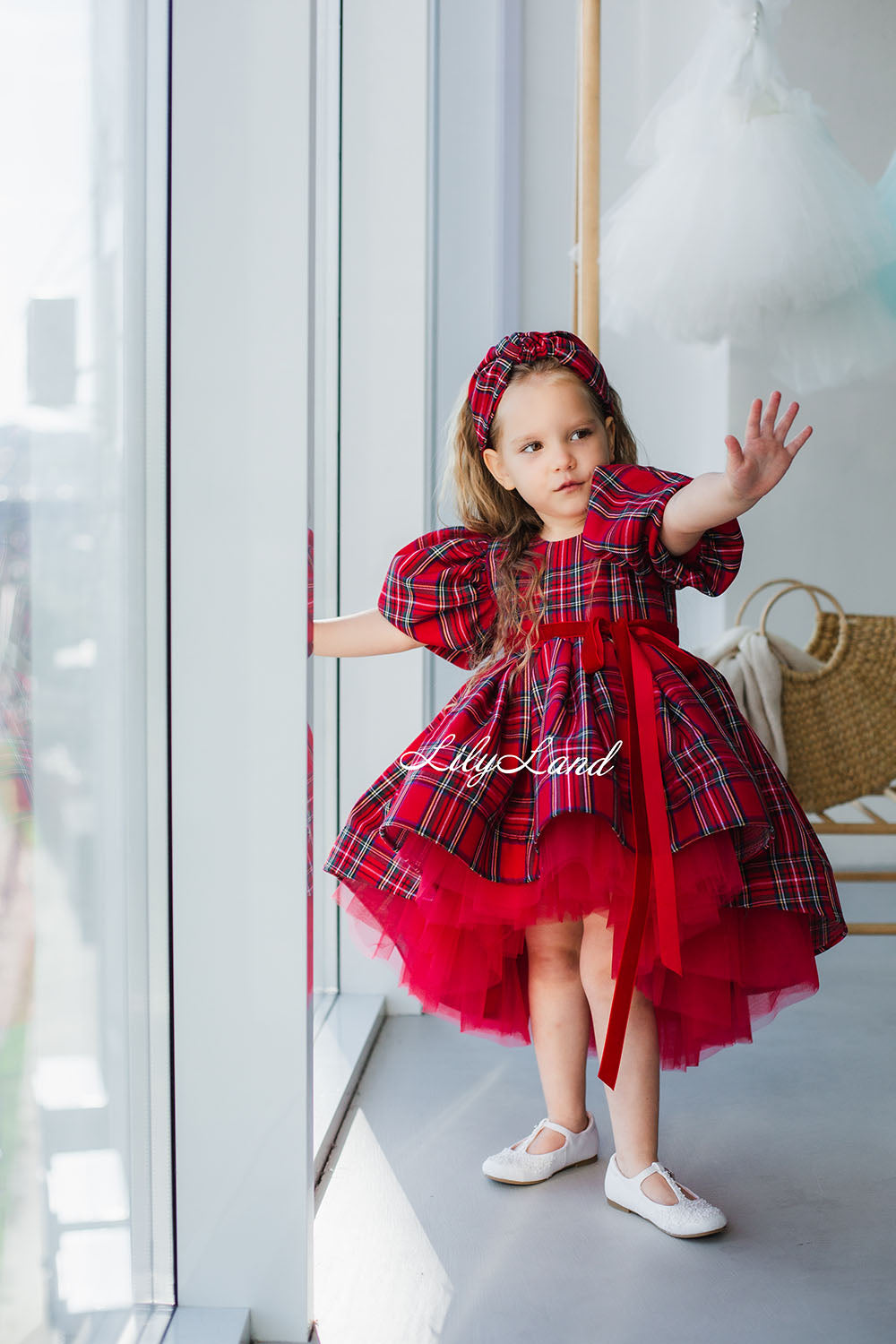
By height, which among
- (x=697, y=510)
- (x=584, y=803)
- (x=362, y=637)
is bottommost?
(x=584, y=803)

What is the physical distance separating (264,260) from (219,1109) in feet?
1.85

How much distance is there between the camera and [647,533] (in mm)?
998

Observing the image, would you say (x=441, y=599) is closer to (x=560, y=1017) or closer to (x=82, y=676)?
(x=560, y=1017)

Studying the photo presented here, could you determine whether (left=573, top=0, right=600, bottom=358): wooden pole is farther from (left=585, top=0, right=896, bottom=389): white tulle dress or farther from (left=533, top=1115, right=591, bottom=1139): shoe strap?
(left=533, top=1115, right=591, bottom=1139): shoe strap

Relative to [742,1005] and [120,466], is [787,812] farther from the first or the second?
[120,466]

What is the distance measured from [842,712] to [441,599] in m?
1.05

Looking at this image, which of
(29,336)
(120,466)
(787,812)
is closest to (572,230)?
(787,812)

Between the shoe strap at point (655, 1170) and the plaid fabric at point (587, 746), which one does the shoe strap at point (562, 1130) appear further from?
the plaid fabric at point (587, 746)

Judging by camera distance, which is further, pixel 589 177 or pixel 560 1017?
pixel 589 177

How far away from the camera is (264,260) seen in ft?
2.31

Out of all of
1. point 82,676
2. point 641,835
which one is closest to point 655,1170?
point 641,835

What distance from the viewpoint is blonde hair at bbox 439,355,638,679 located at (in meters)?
1.05

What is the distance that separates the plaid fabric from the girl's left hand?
10 cm

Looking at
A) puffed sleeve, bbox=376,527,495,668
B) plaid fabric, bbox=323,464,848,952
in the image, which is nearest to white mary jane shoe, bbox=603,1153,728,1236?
plaid fabric, bbox=323,464,848,952
